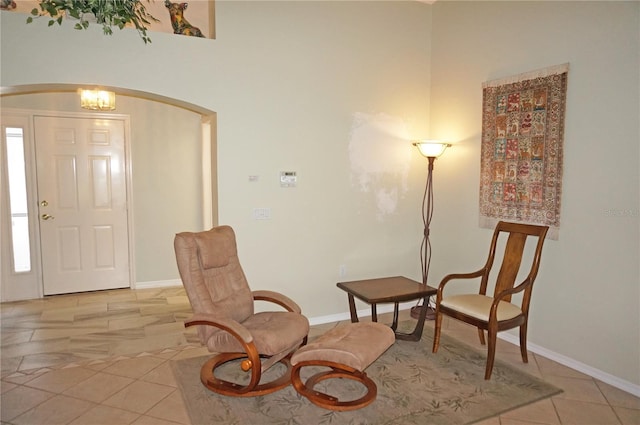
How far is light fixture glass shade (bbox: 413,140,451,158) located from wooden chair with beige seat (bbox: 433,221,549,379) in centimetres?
96

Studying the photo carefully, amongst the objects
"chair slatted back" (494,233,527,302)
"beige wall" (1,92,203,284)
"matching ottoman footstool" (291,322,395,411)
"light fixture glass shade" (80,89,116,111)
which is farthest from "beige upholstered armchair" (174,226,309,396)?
"beige wall" (1,92,203,284)

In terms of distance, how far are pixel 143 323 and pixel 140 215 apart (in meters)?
1.66

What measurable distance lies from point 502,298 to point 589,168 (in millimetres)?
1140

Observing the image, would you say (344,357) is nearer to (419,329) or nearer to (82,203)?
(419,329)

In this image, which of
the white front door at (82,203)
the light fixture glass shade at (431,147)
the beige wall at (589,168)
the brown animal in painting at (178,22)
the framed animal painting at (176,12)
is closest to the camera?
the beige wall at (589,168)

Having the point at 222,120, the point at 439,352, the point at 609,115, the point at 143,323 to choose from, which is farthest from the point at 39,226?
the point at 609,115

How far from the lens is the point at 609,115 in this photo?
2.99 m

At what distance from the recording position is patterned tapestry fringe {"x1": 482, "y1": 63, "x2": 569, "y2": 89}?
3.27m

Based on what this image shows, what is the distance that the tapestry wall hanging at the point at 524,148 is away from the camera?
131 inches

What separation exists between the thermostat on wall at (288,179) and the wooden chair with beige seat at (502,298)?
1673 mm

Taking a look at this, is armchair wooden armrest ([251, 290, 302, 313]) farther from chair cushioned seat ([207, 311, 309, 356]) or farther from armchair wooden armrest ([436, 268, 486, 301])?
armchair wooden armrest ([436, 268, 486, 301])

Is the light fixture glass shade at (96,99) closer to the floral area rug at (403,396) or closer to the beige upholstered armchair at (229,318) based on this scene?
the beige upholstered armchair at (229,318)

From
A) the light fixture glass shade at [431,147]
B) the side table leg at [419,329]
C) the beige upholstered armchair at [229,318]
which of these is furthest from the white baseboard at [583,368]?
the beige upholstered armchair at [229,318]

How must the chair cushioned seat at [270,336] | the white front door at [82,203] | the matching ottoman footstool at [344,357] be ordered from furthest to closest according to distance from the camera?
the white front door at [82,203] → the chair cushioned seat at [270,336] → the matching ottoman footstool at [344,357]
